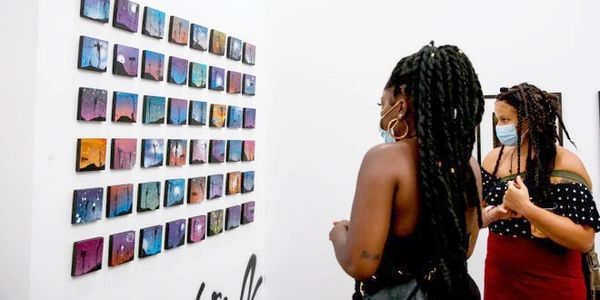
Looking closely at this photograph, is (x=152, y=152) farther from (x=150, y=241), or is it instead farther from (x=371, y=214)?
(x=371, y=214)

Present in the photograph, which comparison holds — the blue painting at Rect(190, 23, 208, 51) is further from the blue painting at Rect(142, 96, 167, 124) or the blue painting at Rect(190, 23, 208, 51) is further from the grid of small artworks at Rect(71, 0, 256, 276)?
the blue painting at Rect(142, 96, 167, 124)

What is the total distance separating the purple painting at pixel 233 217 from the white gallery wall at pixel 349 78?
0.35m

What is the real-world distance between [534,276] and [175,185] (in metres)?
1.64

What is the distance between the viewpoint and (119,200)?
193 cm

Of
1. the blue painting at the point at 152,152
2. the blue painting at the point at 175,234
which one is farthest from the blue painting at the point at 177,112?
the blue painting at the point at 175,234

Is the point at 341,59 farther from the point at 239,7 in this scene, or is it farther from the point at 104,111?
the point at 104,111

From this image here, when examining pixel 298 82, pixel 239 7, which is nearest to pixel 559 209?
pixel 298 82

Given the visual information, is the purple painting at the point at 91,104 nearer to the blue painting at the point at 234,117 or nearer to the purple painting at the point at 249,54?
the blue painting at the point at 234,117

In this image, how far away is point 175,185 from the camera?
2.26 m

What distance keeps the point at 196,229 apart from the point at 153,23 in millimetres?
1070

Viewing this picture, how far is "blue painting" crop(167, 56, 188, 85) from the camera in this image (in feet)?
7.22

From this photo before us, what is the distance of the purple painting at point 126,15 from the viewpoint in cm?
190

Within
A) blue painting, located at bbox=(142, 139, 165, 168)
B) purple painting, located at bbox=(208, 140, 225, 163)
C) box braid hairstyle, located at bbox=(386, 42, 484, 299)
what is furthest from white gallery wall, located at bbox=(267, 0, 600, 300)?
box braid hairstyle, located at bbox=(386, 42, 484, 299)

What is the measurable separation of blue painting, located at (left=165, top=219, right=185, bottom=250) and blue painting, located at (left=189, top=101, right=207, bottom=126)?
52cm
